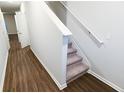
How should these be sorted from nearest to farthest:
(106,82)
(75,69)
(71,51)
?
(106,82) < (75,69) < (71,51)

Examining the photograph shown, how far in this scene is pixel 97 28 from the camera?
2.80 metres

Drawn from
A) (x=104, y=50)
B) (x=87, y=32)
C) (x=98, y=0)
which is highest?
(x=98, y=0)

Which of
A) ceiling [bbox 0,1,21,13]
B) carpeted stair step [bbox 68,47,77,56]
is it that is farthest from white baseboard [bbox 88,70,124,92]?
ceiling [bbox 0,1,21,13]

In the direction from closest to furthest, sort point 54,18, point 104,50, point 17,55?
point 54,18 < point 104,50 < point 17,55

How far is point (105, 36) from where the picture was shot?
2.64 meters

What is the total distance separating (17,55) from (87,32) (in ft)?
9.33

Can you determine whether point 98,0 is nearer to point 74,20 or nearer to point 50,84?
point 74,20

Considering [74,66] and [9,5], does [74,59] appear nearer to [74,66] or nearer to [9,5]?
[74,66]

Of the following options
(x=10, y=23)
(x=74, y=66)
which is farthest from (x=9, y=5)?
(x=74, y=66)

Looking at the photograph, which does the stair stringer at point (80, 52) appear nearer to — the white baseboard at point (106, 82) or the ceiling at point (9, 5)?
the white baseboard at point (106, 82)

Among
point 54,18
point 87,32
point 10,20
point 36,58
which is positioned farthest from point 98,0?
point 10,20

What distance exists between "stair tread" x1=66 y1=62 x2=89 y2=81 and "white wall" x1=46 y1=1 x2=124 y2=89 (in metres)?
0.25

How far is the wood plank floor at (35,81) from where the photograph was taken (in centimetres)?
273

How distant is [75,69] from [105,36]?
1150mm
